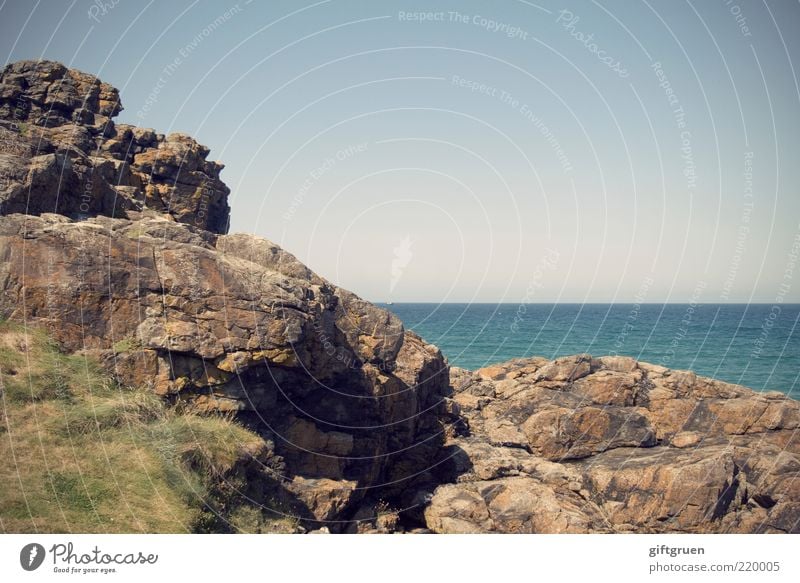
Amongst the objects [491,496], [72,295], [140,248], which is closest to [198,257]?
[140,248]

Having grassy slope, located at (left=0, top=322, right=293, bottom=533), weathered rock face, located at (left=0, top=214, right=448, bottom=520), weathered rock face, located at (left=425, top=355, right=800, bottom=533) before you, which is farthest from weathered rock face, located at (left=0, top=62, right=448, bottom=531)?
weathered rock face, located at (left=425, top=355, right=800, bottom=533)

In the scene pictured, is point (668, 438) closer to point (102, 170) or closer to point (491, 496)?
point (491, 496)

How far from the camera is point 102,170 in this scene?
20578mm

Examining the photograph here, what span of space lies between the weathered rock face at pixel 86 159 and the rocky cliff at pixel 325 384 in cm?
8

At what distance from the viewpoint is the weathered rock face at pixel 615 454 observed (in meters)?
17.9

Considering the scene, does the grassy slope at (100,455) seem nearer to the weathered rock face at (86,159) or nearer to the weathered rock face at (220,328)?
the weathered rock face at (220,328)

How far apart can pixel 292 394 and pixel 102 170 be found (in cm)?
1223

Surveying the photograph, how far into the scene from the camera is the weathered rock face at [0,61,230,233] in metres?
16.7

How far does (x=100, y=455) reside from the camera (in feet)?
41.2

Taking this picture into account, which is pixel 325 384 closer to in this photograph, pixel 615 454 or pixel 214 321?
pixel 214 321

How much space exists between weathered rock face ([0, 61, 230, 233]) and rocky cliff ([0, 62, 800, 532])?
8 centimetres

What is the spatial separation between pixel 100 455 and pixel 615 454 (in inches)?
741
